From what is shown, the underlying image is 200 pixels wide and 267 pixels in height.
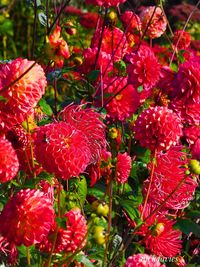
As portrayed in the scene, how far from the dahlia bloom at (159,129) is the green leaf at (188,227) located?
0.40 meters

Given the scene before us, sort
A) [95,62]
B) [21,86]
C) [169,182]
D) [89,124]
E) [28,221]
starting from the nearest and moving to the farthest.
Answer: [28,221] < [21,86] < [89,124] < [169,182] < [95,62]

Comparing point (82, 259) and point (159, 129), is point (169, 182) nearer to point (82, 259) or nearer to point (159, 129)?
point (159, 129)

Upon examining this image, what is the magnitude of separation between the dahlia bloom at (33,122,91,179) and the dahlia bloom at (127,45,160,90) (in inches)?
21.4

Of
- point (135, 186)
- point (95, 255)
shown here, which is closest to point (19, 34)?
point (135, 186)

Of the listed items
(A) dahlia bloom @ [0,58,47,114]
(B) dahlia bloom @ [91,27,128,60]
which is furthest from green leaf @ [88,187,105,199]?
(A) dahlia bloom @ [0,58,47,114]

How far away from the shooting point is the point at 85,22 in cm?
392

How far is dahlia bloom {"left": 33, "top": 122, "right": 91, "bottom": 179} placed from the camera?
1.18 m

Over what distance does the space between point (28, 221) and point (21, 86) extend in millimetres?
267

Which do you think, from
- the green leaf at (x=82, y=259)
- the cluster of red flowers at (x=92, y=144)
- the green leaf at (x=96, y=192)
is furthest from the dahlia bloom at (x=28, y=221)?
the green leaf at (x=96, y=192)

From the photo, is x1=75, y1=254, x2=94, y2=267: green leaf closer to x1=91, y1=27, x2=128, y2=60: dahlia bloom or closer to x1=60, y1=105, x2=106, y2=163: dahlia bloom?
Result: x1=60, y1=105, x2=106, y2=163: dahlia bloom

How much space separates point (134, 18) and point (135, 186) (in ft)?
2.19

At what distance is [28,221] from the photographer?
1088mm

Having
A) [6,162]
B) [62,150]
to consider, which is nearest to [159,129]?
[62,150]

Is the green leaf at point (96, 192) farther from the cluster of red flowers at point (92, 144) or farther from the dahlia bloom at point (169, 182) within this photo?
the dahlia bloom at point (169, 182)
